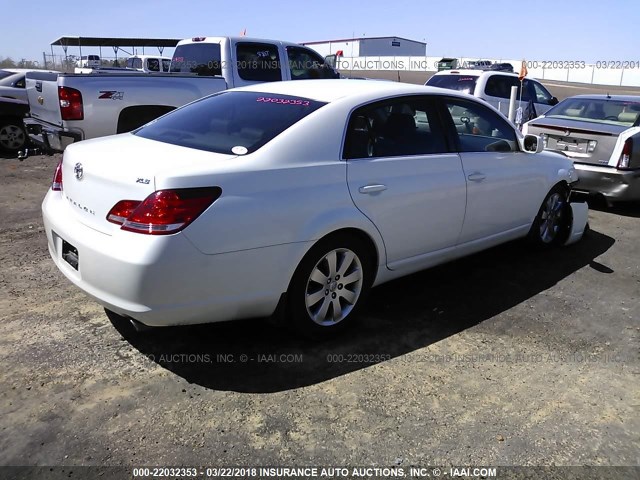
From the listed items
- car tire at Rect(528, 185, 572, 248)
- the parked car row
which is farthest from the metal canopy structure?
car tire at Rect(528, 185, 572, 248)

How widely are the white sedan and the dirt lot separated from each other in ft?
1.25

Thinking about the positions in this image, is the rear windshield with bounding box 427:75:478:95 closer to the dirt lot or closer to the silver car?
the silver car

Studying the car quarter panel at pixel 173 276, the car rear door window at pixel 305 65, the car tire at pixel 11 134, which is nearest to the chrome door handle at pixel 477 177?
the car quarter panel at pixel 173 276

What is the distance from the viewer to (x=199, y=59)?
9422 mm

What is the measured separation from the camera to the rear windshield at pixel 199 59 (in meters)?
9.14

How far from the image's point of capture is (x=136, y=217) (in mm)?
2844

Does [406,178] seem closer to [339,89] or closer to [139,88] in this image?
[339,89]

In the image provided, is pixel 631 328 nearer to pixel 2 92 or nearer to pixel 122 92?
pixel 122 92

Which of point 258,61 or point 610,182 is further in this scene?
point 258,61

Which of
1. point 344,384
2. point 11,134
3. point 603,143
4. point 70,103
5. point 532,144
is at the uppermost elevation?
point 70,103

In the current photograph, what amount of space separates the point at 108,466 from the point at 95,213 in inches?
52.5

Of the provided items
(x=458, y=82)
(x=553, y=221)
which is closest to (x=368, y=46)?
(x=458, y=82)

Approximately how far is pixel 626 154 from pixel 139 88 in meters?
6.40

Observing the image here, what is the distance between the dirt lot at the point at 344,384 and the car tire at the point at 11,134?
23.6 feet
